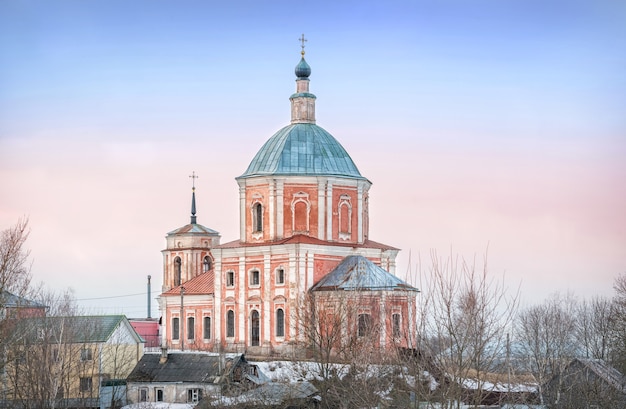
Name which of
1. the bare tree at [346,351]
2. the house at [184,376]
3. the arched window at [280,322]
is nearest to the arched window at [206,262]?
the arched window at [280,322]

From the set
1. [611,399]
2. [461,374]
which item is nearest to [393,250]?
[611,399]

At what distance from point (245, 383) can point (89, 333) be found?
6292mm

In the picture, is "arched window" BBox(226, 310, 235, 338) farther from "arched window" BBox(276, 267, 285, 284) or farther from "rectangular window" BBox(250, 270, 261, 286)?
"arched window" BBox(276, 267, 285, 284)

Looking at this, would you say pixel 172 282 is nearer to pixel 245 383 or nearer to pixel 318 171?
pixel 318 171

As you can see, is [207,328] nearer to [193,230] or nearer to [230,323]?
[230,323]

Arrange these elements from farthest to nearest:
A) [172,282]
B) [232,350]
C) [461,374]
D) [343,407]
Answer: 1. [172,282]
2. [232,350]
3. [343,407]
4. [461,374]

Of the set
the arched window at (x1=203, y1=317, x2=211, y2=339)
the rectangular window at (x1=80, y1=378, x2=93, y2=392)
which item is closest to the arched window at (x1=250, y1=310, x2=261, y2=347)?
the arched window at (x1=203, y1=317, x2=211, y2=339)

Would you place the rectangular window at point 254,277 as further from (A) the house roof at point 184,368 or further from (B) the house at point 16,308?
(B) the house at point 16,308

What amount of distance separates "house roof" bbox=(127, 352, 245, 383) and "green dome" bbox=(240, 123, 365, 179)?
34.3ft

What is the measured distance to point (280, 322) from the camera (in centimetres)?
4500

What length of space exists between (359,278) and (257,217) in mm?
6157

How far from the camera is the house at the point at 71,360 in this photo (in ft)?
109

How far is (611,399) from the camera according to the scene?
29156 mm

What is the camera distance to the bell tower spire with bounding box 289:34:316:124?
4850 cm
